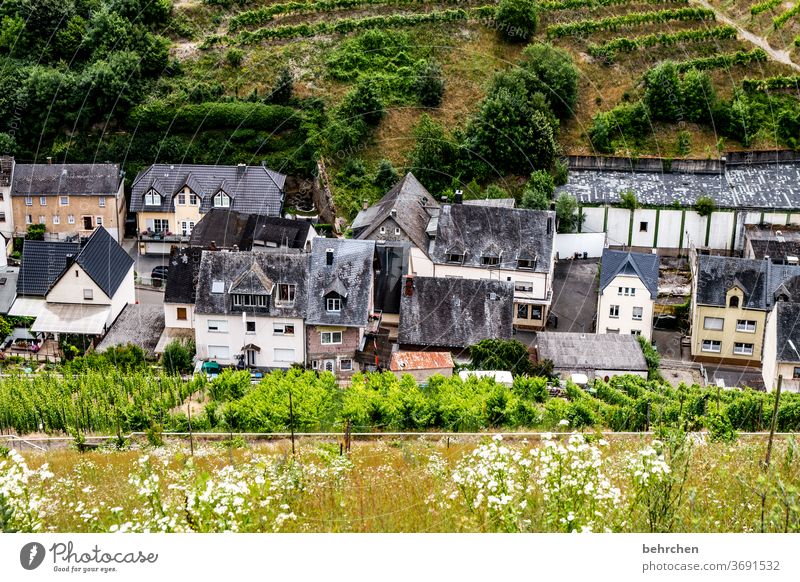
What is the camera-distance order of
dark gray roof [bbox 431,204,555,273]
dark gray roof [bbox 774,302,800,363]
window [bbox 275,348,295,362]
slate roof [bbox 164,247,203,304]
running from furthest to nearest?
dark gray roof [bbox 431,204,555,273], slate roof [bbox 164,247,203,304], window [bbox 275,348,295,362], dark gray roof [bbox 774,302,800,363]

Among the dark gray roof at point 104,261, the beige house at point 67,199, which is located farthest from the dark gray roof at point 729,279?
the beige house at point 67,199

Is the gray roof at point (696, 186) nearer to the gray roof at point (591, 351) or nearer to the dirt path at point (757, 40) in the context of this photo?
the dirt path at point (757, 40)

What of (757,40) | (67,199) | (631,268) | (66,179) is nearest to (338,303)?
(631,268)

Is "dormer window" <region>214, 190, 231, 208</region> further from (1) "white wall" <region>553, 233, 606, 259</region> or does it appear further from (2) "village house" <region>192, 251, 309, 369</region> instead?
(1) "white wall" <region>553, 233, 606, 259</region>

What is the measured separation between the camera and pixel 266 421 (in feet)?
88.5

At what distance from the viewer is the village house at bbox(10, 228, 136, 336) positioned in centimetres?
4109

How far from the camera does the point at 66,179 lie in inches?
2013

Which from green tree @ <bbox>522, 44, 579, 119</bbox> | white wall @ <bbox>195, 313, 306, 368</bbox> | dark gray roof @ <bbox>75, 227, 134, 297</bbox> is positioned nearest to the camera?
white wall @ <bbox>195, 313, 306, 368</bbox>

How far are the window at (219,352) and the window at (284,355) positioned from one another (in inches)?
67.9

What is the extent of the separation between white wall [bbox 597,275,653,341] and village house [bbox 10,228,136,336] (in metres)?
18.6

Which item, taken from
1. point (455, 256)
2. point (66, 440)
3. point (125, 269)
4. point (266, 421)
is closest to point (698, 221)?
point (455, 256)

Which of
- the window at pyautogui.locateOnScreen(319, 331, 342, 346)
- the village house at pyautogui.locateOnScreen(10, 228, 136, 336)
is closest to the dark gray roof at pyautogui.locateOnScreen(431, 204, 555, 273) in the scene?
the window at pyautogui.locateOnScreen(319, 331, 342, 346)

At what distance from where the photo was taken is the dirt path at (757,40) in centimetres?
5731

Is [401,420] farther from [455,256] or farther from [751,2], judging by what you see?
[751,2]
